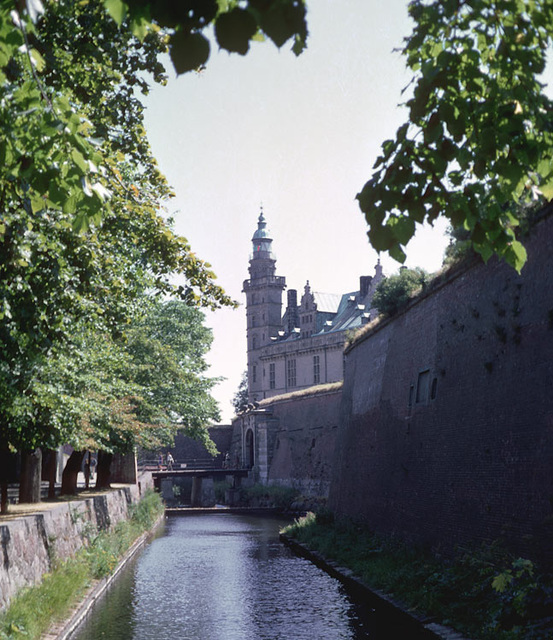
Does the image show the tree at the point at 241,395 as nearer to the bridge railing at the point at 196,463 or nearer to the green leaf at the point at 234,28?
the bridge railing at the point at 196,463

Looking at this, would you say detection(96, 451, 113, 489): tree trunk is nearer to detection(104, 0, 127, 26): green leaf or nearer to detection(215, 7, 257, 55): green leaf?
detection(104, 0, 127, 26): green leaf

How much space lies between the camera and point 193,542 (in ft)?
102

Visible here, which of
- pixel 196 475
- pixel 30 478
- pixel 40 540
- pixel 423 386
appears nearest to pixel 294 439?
pixel 196 475

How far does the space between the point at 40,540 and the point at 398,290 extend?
12680mm

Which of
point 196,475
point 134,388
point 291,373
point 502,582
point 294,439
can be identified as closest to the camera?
point 502,582

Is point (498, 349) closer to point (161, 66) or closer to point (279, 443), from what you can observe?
point (161, 66)

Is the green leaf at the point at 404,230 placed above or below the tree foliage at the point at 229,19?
below

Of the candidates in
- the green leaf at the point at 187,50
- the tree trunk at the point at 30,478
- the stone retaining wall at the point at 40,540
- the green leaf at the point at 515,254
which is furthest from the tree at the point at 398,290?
the green leaf at the point at 187,50

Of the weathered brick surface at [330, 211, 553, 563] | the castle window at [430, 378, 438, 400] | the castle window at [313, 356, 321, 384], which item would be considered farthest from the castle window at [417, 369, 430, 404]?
the castle window at [313, 356, 321, 384]

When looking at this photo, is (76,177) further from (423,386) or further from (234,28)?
(423,386)

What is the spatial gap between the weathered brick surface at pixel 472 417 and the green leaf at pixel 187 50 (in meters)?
10.5

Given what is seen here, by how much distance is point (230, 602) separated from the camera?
1798 cm

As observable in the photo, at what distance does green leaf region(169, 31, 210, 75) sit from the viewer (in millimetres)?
3762

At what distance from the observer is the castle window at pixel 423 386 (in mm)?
19886
